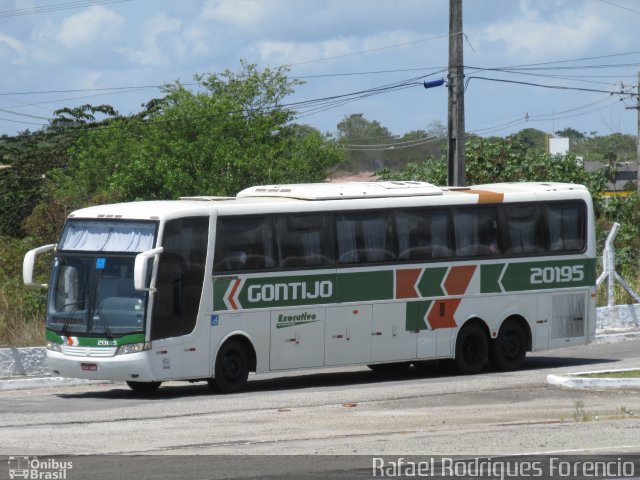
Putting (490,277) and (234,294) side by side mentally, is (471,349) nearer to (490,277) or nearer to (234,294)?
(490,277)

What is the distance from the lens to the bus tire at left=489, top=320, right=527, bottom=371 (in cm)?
2294

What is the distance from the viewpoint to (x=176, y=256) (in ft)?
62.7

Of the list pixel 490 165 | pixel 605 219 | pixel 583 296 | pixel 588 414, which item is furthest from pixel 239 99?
pixel 588 414

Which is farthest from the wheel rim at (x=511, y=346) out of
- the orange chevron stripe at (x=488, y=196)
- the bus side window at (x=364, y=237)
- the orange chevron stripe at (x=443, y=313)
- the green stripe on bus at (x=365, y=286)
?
the bus side window at (x=364, y=237)

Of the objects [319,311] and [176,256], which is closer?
[176,256]

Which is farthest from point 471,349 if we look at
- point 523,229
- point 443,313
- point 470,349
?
point 523,229

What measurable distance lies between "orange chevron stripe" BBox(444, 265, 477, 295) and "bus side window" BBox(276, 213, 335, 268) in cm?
244

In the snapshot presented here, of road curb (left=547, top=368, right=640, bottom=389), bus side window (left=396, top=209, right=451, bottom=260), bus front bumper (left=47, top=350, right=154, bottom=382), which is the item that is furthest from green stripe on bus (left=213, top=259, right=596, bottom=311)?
road curb (left=547, top=368, right=640, bottom=389)

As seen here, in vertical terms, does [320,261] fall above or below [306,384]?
above

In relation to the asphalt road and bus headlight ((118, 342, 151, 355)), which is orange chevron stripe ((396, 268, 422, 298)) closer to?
the asphalt road

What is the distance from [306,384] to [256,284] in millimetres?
2449

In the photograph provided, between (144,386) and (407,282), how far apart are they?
4789mm

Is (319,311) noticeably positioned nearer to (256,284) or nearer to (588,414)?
(256,284)

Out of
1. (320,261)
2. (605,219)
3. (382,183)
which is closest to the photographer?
(320,261)
